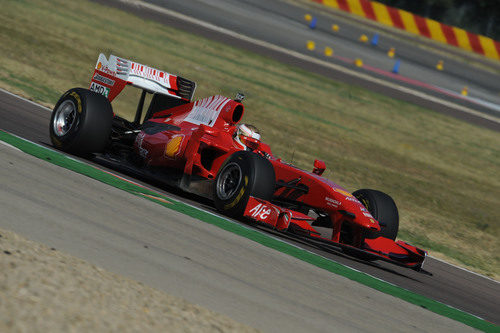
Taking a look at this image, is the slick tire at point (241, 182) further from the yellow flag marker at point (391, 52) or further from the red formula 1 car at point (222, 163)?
the yellow flag marker at point (391, 52)

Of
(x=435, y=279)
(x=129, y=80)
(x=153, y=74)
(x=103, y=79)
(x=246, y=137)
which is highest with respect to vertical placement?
(x=153, y=74)

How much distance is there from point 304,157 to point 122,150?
5.72m

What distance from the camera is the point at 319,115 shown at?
20.2m

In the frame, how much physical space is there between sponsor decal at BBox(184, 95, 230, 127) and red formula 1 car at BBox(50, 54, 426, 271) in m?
0.02

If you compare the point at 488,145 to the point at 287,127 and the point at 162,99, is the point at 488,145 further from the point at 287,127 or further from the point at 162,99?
the point at 162,99

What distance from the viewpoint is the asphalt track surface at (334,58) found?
26.3m

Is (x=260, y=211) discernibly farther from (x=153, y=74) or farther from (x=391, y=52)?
(x=391, y=52)

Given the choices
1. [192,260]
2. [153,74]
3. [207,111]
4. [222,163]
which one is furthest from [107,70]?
[192,260]

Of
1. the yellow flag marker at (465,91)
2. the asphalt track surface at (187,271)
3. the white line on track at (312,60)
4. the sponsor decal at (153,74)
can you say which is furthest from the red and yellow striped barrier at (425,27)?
the asphalt track surface at (187,271)

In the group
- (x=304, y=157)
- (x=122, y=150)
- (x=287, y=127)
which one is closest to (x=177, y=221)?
(x=122, y=150)

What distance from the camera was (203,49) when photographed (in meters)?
23.6

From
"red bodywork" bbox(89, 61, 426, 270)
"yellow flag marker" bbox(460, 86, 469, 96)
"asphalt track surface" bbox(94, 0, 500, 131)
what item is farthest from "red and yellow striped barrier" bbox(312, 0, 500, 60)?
"red bodywork" bbox(89, 61, 426, 270)

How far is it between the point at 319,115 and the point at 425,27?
951 inches

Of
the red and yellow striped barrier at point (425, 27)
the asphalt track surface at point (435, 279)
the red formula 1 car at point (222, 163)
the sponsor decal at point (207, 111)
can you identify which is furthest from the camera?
the red and yellow striped barrier at point (425, 27)
